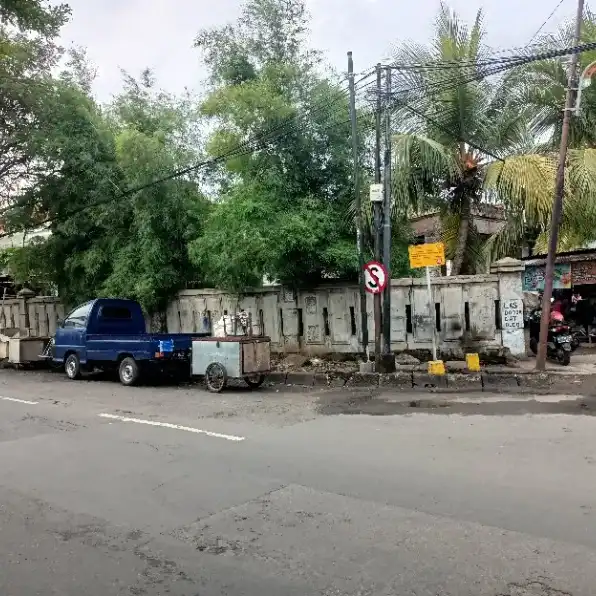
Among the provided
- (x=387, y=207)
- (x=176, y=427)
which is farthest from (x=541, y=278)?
(x=176, y=427)

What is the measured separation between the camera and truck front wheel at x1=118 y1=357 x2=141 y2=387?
1313 cm

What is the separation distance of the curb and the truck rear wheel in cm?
546

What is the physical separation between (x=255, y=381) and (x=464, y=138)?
7.06 metres

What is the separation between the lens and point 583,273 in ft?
50.8

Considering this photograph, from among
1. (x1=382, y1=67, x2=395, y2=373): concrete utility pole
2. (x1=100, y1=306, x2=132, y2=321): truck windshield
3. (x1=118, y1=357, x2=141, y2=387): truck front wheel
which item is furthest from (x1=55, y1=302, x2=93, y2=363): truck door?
(x1=382, y1=67, x2=395, y2=373): concrete utility pole

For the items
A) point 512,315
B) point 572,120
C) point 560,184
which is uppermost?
point 572,120

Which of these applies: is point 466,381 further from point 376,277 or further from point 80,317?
point 80,317

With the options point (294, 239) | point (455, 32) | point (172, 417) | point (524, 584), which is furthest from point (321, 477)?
point (455, 32)

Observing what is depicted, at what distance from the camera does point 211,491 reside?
17.8ft

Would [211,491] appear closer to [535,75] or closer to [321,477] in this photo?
[321,477]

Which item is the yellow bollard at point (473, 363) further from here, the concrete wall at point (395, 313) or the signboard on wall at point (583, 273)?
the signboard on wall at point (583, 273)

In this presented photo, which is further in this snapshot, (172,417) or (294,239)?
(294,239)

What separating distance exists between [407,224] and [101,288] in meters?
9.25

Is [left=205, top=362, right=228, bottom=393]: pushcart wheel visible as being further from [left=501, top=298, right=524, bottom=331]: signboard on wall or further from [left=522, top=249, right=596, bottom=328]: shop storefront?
[left=522, top=249, right=596, bottom=328]: shop storefront
